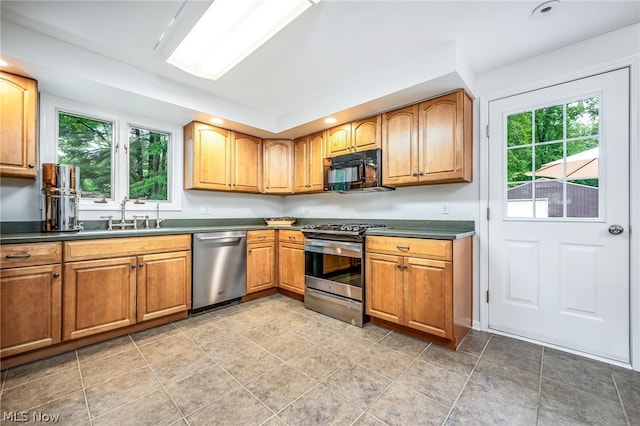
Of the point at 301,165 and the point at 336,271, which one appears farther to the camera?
the point at 301,165

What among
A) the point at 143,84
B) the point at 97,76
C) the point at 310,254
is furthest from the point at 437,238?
the point at 97,76

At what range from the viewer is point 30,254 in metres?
1.92

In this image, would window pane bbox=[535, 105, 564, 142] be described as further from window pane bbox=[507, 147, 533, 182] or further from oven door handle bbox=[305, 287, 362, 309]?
oven door handle bbox=[305, 287, 362, 309]

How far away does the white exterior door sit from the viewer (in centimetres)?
196

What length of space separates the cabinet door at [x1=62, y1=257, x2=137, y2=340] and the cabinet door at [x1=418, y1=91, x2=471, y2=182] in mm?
2853

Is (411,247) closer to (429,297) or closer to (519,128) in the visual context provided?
(429,297)

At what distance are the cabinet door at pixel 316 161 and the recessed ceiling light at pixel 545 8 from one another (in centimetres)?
221

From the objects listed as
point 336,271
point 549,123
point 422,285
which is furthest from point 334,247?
point 549,123

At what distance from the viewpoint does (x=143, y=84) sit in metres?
2.48

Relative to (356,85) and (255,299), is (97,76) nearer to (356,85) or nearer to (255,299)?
(356,85)

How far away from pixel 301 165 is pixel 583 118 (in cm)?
285

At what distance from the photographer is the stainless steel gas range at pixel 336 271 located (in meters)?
2.65

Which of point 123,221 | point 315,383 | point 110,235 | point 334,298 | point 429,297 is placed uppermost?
point 123,221

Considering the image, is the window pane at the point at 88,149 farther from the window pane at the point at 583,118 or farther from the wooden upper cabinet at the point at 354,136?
the window pane at the point at 583,118
